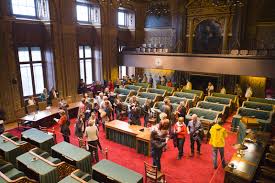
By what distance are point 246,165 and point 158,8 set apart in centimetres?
1606

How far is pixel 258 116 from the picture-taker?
10.1 metres

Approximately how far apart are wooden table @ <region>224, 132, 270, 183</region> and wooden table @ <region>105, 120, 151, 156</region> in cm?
282

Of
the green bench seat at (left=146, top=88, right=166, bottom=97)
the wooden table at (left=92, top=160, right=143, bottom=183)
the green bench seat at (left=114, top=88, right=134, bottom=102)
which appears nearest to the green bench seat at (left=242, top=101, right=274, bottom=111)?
the green bench seat at (left=146, top=88, right=166, bottom=97)

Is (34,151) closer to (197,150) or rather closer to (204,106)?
(197,150)

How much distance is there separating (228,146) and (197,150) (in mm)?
1455

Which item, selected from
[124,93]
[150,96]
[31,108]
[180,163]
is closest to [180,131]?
[180,163]

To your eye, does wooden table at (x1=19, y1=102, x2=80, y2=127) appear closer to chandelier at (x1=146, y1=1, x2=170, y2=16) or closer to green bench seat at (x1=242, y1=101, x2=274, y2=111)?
green bench seat at (x1=242, y1=101, x2=274, y2=111)

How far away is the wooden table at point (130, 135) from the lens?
305 inches

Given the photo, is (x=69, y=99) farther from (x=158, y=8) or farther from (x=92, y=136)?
(x=158, y=8)

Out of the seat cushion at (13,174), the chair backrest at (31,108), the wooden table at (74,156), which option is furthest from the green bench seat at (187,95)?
the seat cushion at (13,174)

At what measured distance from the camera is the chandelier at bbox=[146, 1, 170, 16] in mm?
18703

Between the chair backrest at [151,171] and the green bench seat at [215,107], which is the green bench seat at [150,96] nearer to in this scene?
the green bench seat at [215,107]

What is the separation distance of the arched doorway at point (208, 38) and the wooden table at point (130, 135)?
1062 centimetres

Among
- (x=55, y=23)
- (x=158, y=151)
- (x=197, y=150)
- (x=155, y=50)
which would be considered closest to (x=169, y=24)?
(x=155, y=50)
